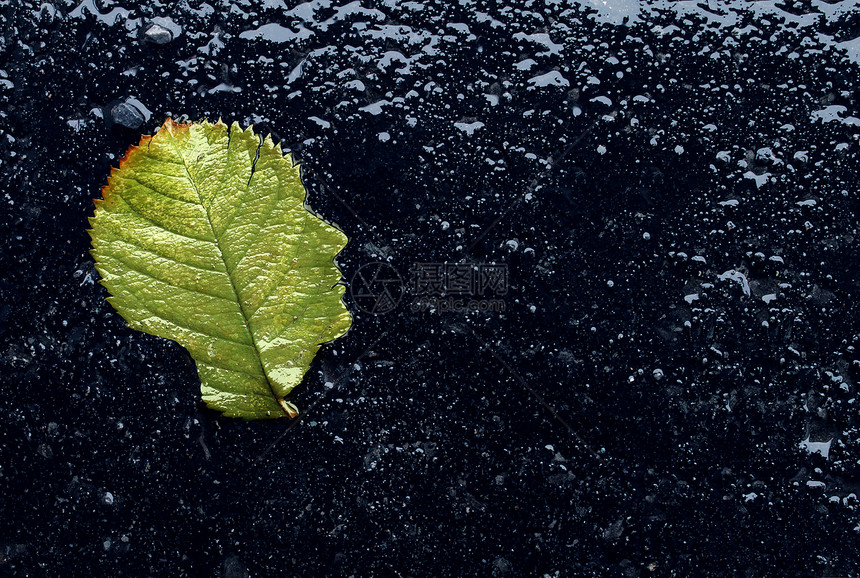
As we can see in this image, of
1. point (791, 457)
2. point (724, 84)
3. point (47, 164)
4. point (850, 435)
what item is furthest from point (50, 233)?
point (850, 435)

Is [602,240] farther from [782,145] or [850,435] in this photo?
[850,435]

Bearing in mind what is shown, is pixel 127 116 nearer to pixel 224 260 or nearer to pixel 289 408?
pixel 224 260

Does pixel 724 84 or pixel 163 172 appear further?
pixel 724 84

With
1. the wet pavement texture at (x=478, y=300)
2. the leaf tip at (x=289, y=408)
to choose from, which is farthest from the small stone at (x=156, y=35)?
A: the leaf tip at (x=289, y=408)

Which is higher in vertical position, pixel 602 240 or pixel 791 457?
pixel 602 240

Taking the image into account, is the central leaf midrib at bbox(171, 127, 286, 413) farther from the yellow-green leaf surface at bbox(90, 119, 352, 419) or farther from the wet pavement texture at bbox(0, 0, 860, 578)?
the wet pavement texture at bbox(0, 0, 860, 578)

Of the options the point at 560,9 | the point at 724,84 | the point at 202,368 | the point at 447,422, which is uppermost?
the point at 560,9
